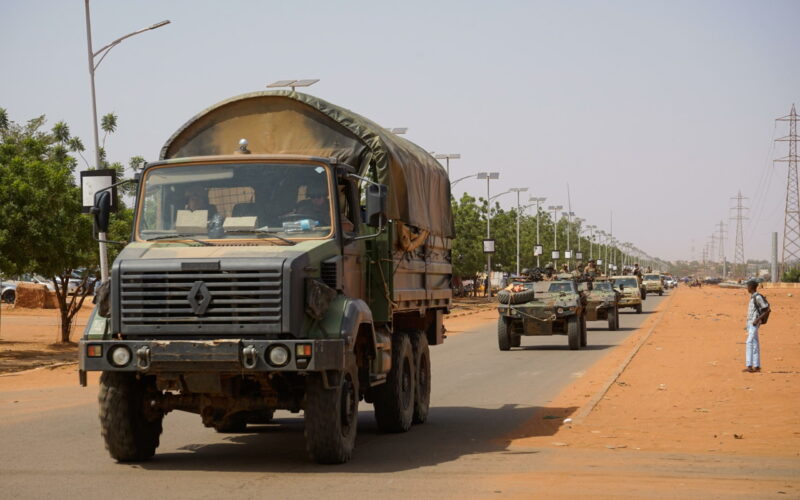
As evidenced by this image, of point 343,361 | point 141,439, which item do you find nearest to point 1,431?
point 141,439

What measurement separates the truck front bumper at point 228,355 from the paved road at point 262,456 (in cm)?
96

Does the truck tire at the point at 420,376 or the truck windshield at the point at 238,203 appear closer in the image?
the truck windshield at the point at 238,203

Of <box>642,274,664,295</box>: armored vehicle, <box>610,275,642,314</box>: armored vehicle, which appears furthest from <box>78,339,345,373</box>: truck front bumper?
<box>642,274,664,295</box>: armored vehicle

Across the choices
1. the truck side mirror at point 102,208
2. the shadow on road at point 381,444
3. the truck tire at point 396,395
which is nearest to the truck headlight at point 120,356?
the shadow on road at point 381,444

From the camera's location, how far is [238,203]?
37.1 feet

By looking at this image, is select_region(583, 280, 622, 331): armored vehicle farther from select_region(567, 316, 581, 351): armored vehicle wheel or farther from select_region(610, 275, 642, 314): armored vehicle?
select_region(610, 275, 642, 314): armored vehicle

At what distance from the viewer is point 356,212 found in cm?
1190

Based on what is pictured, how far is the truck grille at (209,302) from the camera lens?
10.3 m

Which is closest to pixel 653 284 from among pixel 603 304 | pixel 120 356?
pixel 603 304

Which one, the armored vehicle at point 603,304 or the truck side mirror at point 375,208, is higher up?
the truck side mirror at point 375,208

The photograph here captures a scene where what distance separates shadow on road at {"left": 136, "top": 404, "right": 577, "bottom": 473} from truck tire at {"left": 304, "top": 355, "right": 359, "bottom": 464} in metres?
0.14

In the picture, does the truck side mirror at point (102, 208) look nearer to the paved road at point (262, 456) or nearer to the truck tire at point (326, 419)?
the paved road at point (262, 456)

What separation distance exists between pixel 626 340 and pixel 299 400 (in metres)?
24.1

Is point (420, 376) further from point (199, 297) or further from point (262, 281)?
point (199, 297)
